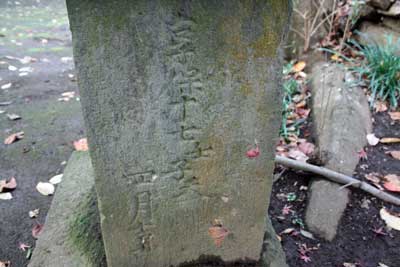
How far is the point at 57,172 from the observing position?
7.72 ft

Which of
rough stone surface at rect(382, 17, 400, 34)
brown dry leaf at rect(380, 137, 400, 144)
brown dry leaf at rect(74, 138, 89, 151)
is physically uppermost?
rough stone surface at rect(382, 17, 400, 34)

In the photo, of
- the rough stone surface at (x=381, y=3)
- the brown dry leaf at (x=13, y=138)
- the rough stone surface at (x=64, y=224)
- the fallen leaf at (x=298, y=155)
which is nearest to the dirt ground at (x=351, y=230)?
the fallen leaf at (x=298, y=155)

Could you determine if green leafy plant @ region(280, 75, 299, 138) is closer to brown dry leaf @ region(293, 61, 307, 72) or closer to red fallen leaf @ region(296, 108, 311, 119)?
red fallen leaf @ region(296, 108, 311, 119)

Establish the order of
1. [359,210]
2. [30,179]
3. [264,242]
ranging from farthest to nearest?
[30,179]
[359,210]
[264,242]

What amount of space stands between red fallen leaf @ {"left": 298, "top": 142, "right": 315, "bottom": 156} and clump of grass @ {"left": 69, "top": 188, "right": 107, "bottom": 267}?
143 cm

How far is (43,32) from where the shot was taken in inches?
219

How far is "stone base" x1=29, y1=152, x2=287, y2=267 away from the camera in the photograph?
1351mm

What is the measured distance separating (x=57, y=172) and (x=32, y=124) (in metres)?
0.74

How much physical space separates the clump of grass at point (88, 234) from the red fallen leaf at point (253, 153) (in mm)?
708

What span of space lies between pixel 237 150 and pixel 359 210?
3.87 ft

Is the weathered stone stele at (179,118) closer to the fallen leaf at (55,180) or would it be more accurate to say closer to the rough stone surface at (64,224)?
the rough stone surface at (64,224)

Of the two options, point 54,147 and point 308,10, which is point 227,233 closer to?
point 54,147

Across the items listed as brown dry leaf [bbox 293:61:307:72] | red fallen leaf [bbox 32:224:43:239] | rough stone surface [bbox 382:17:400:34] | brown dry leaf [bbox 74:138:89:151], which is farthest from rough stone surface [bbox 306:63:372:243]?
brown dry leaf [bbox 74:138:89:151]

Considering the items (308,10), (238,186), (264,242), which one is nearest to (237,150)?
(238,186)
